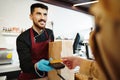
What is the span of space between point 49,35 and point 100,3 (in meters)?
1.60

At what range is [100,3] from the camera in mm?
172

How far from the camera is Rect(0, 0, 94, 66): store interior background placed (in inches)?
123

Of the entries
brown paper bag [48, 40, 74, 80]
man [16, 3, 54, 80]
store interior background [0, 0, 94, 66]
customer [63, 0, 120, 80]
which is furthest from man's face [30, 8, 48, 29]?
customer [63, 0, 120, 80]

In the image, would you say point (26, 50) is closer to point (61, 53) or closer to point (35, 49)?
point (35, 49)

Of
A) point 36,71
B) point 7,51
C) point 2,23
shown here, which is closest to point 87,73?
point 36,71

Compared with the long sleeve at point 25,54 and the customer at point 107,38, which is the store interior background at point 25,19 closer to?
the long sleeve at point 25,54

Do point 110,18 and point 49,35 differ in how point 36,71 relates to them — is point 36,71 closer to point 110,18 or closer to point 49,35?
point 49,35

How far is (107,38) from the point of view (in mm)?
164

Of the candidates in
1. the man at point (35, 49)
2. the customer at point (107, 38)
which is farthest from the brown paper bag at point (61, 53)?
the customer at point (107, 38)

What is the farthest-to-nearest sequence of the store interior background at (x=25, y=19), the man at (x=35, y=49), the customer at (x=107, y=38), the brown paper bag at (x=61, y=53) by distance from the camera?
1. the store interior background at (x=25, y=19)
2. the man at (x=35, y=49)
3. the brown paper bag at (x=61, y=53)
4. the customer at (x=107, y=38)

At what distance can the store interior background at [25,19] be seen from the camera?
3.13 m

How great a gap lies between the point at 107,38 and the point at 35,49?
140cm

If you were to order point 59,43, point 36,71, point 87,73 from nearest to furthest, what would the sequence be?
1. point 87,73
2. point 59,43
3. point 36,71

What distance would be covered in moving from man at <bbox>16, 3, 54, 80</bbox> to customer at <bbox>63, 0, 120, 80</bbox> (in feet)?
3.44
